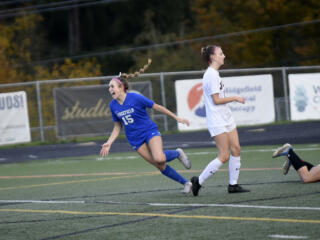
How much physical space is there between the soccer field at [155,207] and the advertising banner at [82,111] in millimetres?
10108

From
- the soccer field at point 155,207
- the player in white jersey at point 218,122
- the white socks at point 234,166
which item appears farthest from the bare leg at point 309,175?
the white socks at point 234,166

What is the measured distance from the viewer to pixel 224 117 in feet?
31.1

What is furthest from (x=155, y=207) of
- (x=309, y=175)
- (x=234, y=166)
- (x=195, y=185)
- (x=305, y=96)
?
(x=305, y=96)

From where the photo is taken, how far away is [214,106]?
374 inches

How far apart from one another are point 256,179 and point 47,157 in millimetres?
10502

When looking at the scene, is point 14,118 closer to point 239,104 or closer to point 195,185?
point 239,104

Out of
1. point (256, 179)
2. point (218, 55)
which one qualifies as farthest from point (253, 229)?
point (256, 179)

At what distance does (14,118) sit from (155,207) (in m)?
16.1

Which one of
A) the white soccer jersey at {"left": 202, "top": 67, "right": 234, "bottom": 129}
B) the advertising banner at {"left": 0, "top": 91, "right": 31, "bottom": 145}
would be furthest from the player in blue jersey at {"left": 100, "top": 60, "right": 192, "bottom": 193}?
the advertising banner at {"left": 0, "top": 91, "right": 31, "bottom": 145}

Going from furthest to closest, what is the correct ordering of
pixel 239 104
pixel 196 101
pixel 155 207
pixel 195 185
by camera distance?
pixel 239 104, pixel 196 101, pixel 195 185, pixel 155 207

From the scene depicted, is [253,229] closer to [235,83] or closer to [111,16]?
[235,83]

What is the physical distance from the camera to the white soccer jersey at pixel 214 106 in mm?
9445

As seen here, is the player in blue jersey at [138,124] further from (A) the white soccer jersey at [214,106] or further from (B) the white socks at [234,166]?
(A) the white soccer jersey at [214,106]

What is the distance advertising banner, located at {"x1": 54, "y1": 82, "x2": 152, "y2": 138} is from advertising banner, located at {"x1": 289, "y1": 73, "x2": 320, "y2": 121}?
7.36 m
